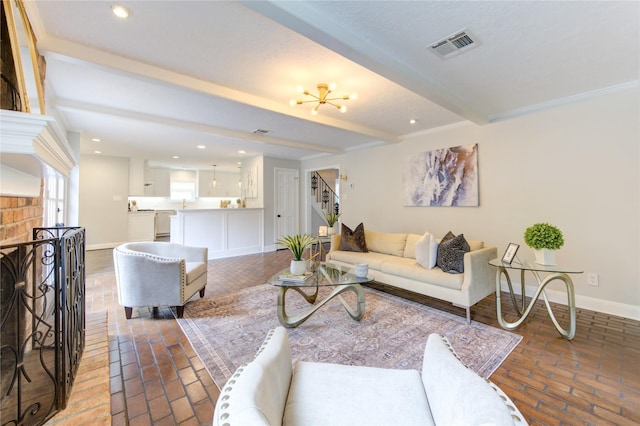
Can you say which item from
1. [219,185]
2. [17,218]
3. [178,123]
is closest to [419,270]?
[17,218]

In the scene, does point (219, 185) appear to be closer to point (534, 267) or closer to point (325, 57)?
point (325, 57)

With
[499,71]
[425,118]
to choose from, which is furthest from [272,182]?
[499,71]

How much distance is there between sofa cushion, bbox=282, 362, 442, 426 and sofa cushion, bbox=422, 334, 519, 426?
2.7 inches

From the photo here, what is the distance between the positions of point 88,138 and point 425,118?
590 centimetres

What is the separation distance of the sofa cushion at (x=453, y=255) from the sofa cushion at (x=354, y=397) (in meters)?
2.04

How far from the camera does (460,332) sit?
2.54m

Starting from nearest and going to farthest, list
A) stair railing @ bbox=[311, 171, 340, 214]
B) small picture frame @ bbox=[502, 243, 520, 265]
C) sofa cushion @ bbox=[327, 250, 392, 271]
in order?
small picture frame @ bbox=[502, 243, 520, 265], sofa cushion @ bbox=[327, 250, 392, 271], stair railing @ bbox=[311, 171, 340, 214]

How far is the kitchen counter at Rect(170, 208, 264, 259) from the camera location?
5590mm

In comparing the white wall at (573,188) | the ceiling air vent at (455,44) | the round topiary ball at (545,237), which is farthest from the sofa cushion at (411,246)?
the ceiling air vent at (455,44)

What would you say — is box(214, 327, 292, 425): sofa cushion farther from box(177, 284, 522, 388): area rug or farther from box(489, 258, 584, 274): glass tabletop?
box(489, 258, 584, 274): glass tabletop

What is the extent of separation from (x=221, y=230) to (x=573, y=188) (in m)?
5.92

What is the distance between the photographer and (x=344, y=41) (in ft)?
6.51

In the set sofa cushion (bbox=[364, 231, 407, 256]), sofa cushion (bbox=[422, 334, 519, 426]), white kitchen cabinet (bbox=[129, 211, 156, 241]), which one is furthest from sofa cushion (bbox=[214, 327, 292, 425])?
white kitchen cabinet (bbox=[129, 211, 156, 241])

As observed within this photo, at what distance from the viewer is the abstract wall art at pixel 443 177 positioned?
13.3ft
